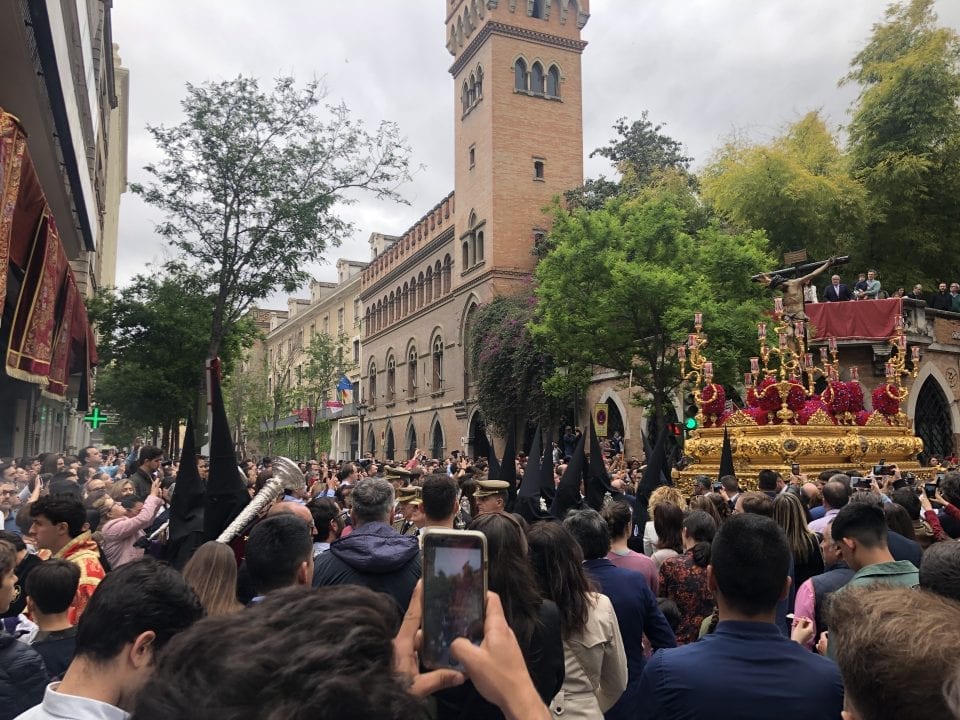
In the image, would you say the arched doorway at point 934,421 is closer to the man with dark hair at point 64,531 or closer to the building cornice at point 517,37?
the building cornice at point 517,37

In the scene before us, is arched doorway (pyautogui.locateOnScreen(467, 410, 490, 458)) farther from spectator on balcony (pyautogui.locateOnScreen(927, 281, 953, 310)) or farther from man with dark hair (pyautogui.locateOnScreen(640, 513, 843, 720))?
man with dark hair (pyautogui.locateOnScreen(640, 513, 843, 720))

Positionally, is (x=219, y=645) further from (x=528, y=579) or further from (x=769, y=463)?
(x=769, y=463)

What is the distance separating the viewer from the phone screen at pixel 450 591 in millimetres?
1574

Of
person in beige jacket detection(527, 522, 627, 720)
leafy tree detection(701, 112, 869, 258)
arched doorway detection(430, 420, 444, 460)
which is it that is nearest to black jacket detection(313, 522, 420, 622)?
person in beige jacket detection(527, 522, 627, 720)

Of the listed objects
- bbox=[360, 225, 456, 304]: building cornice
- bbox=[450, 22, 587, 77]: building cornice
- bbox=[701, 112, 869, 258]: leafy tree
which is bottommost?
bbox=[701, 112, 869, 258]: leafy tree

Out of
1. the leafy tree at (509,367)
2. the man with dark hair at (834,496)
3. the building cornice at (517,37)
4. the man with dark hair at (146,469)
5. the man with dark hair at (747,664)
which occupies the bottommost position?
the man with dark hair at (747,664)

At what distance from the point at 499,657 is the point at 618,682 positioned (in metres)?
2.10

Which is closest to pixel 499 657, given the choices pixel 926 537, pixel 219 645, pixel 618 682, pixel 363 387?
pixel 219 645

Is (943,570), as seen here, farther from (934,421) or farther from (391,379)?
(391,379)

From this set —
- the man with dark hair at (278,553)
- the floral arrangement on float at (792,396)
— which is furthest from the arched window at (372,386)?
the man with dark hair at (278,553)

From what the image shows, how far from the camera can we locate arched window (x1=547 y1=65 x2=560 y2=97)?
1497 inches

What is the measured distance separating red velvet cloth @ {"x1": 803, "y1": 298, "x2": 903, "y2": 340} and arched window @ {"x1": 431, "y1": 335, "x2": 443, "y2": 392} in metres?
23.9

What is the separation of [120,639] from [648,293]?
1891 cm

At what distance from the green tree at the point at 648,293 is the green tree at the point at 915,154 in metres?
8.49
